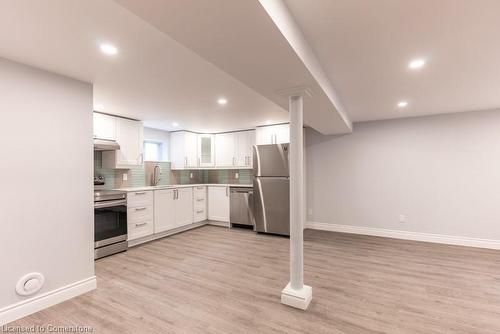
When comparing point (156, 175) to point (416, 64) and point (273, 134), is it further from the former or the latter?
point (416, 64)

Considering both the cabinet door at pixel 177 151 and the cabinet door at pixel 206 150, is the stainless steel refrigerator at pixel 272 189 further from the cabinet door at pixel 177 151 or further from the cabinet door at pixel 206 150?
the cabinet door at pixel 177 151

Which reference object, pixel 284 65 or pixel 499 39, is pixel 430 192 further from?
pixel 284 65

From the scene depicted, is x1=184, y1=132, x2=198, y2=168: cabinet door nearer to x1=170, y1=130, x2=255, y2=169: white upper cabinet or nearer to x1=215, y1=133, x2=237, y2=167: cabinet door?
x1=170, y1=130, x2=255, y2=169: white upper cabinet

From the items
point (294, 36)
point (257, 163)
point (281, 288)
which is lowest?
point (281, 288)

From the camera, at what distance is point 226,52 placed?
61.5 inches

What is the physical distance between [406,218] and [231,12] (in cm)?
473

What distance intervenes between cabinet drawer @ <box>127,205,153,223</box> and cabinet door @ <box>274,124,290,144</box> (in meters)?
2.78

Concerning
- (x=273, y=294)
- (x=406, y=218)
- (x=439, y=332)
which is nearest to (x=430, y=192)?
(x=406, y=218)

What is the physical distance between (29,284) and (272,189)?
11.7ft

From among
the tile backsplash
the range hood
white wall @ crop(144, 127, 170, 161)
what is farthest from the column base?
white wall @ crop(144, 127, 170, 161)

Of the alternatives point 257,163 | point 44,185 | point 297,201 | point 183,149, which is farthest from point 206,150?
point 297,201

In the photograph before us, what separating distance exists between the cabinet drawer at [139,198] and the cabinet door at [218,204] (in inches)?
62.6

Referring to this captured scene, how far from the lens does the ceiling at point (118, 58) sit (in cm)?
145

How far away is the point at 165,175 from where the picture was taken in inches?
215
